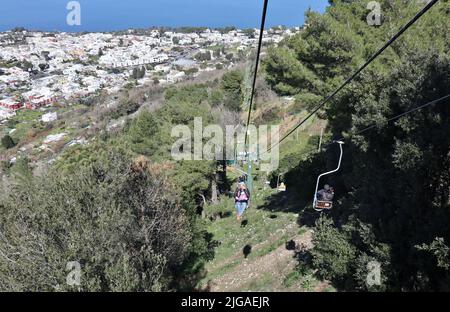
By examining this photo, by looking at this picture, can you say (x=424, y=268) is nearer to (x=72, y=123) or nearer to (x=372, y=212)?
(x=372, y=212)

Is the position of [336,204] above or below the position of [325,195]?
below

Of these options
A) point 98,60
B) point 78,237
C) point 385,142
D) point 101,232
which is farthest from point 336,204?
point 98,60

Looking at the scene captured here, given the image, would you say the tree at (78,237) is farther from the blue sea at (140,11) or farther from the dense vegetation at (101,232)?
the blue sea at (140,11)

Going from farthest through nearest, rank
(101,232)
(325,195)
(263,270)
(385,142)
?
(263,270)
(385,142)
(325,195)
(101,232)

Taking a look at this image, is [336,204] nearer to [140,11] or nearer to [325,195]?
[325,195]

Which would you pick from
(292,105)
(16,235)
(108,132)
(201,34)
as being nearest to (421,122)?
(16,235)

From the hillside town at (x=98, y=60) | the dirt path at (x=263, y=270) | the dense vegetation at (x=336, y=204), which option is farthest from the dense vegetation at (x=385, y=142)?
the hillside town at (x=98, y=60)
